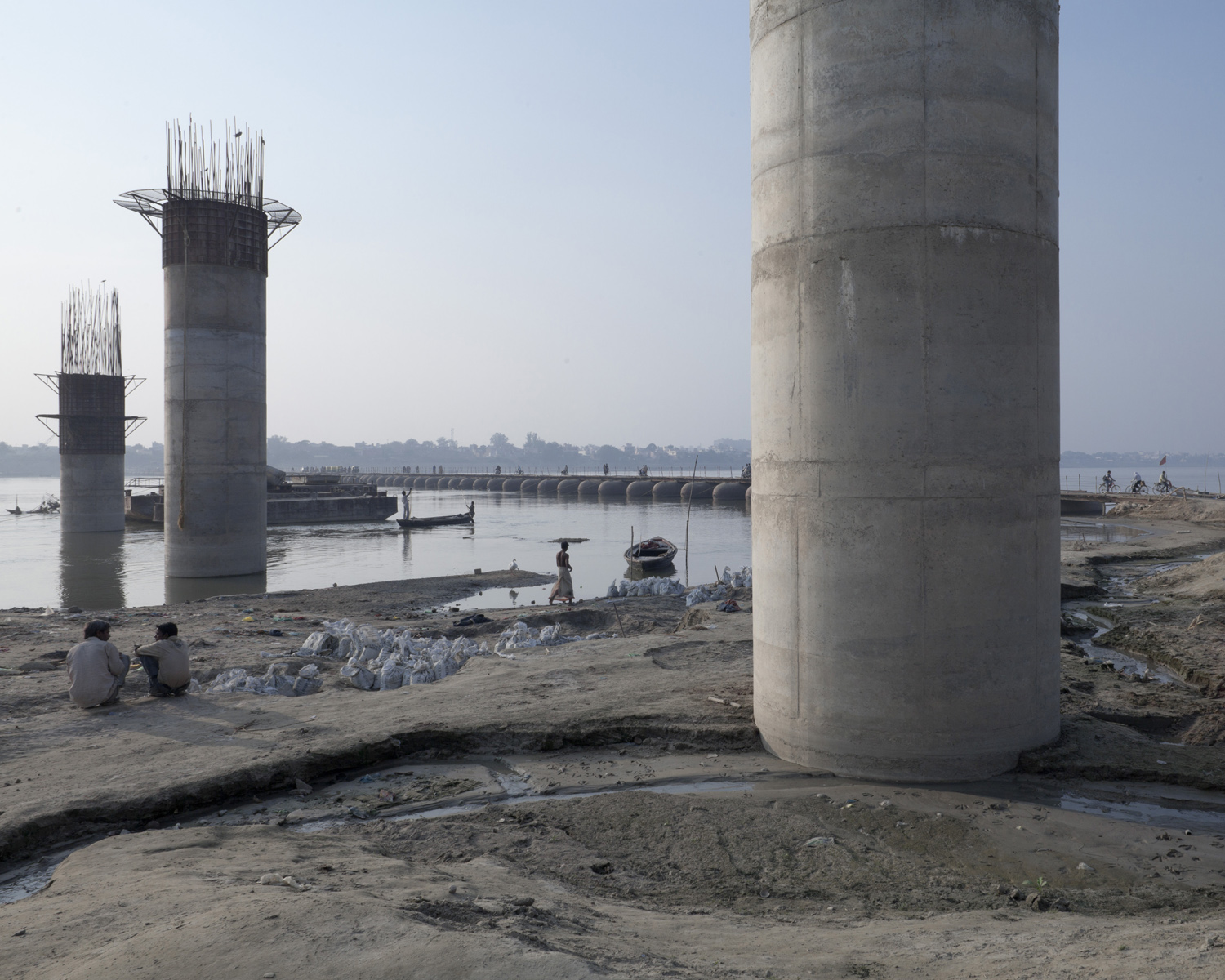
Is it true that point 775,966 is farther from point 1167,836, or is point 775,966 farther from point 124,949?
point 1167,836

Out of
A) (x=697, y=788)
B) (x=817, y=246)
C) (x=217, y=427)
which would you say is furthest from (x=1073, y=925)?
→ (x=217, y=427)

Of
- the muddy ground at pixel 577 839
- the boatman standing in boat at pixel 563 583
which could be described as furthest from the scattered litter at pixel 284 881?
the boatman standing in boat at pixel 563 583

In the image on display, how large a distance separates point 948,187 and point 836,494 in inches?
106

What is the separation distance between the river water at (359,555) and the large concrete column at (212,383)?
1.55m

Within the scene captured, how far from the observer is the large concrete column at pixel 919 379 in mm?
7047

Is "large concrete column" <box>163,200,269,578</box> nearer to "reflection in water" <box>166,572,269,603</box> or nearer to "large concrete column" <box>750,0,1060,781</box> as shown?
"reflection in water" <box>166,572,269,603</box>

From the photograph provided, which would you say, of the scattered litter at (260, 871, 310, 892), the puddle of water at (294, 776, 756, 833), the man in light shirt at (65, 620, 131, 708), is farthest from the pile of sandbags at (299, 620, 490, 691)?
the scattered litter at (260, 871, 310, 892)

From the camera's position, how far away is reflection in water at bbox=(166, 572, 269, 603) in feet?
80.0

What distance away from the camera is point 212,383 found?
25125 millimetres

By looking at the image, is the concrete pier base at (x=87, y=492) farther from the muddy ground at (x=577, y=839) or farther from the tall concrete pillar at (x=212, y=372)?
the muddy ground at (x=577, y=839)

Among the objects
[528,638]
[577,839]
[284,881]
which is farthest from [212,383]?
[284,881]

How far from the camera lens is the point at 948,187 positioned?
23.1 feet

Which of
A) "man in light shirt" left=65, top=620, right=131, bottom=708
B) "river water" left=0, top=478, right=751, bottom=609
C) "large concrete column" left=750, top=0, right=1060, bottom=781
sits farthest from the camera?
"river water" left=0, top=478, right=751, bottom=609

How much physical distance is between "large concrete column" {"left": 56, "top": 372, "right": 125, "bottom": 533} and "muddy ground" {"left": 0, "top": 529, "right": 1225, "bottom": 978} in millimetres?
40330
